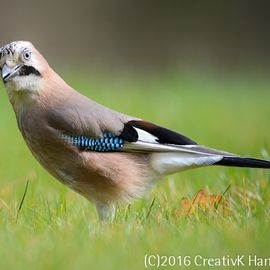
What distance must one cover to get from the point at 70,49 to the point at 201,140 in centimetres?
1039

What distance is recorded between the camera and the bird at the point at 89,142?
4637 mm

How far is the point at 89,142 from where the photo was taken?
466cm

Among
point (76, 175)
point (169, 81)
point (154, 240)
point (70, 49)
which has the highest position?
point (70, 49)

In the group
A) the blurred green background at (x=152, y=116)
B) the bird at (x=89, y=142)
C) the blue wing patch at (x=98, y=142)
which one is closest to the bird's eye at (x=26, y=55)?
the bird at (x=89, y=142)

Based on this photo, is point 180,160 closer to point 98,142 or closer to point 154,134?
point 154,134

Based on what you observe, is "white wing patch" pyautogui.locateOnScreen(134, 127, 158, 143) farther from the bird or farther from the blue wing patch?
the blue wing patch

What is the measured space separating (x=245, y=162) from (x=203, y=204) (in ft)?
1.12

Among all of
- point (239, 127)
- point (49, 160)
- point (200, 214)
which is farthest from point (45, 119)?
point (239, 127)

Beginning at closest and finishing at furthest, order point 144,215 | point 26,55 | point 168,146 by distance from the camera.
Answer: point 144,215 → point 26,55 → point 168,146

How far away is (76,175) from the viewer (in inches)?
182

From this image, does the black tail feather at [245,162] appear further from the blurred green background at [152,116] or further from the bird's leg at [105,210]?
the bird's leg at [105,210]

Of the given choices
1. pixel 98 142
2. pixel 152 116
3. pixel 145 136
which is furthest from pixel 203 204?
pixel 152 116

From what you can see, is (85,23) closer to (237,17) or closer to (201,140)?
(237,17)

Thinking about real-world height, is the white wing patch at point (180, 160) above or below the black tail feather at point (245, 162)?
above
